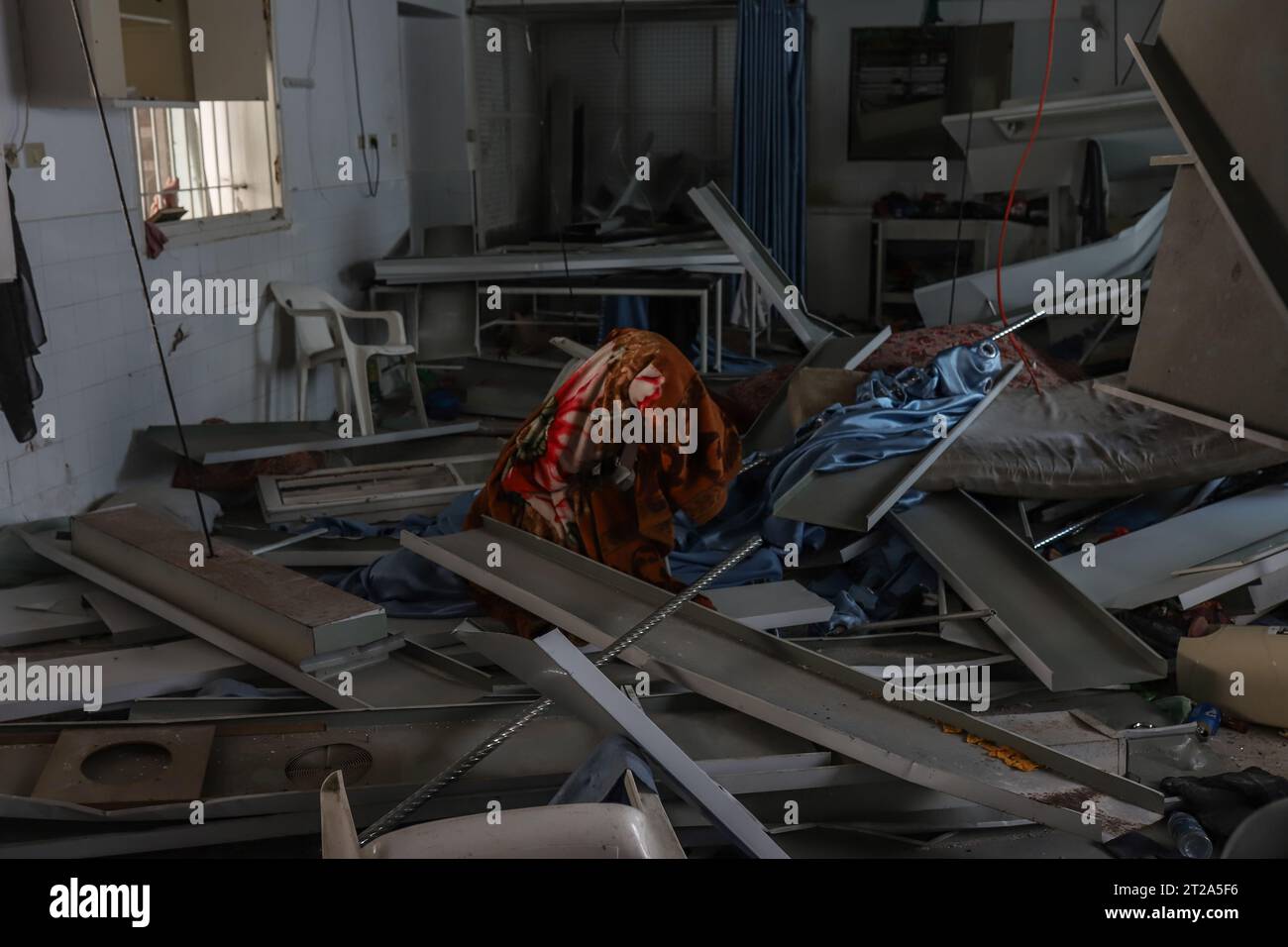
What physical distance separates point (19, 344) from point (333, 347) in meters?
2.11

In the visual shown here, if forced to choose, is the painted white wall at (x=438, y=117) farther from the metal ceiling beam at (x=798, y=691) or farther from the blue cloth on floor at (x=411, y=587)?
the metal ceiling beam at (x=798, y=691)

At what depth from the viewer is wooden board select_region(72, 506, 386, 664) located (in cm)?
317

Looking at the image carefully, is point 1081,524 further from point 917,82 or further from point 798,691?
point 917,82

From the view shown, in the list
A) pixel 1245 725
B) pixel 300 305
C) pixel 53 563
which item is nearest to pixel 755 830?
pixel 1245 725

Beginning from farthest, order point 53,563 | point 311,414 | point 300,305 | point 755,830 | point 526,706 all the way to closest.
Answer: point 311,414 < point 300,305 < point 53,563 < point 526,706 < point 755,830

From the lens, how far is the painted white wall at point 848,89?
8805 millimetres

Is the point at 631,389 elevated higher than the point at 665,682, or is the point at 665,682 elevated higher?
the point at 631,389

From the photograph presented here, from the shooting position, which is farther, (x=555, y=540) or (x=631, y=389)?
(x=555, y=540)

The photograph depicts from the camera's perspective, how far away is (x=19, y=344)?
417cm

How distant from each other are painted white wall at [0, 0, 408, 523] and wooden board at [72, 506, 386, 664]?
27.4 inches

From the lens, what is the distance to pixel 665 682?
3.10 m

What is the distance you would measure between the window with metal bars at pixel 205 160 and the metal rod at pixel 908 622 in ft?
10.9

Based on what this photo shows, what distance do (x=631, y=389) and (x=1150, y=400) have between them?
1.50m
